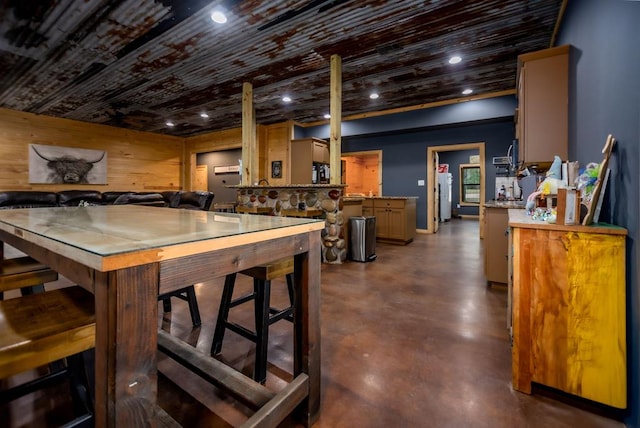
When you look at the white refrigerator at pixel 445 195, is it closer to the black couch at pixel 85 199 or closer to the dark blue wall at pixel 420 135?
the dark blue wall at pixel 420 135

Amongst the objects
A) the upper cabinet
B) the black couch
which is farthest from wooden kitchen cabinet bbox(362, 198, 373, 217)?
A: the upper cabinet

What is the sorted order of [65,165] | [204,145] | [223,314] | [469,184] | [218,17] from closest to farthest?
[223,314] < [218,17] < [65,165] < [204,145] < [469,184]

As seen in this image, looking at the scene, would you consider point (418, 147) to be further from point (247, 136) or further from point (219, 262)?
point (219, 262)

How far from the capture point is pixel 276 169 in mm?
7918

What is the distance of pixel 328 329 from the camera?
2.09 meters

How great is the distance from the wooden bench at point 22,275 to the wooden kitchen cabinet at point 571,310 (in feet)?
7.82

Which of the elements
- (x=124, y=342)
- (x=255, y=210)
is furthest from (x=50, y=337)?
(x=255, y=210)

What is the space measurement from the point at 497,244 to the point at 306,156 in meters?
4.89

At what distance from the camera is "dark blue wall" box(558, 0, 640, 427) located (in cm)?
118

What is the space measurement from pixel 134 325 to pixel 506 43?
469cm

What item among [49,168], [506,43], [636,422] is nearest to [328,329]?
[636,422]

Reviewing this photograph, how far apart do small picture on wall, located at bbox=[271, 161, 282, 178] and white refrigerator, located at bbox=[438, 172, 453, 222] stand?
17.7 feet

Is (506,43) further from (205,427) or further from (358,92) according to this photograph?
(205,427)

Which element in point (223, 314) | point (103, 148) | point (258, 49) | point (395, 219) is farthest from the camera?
point (103, 148)
